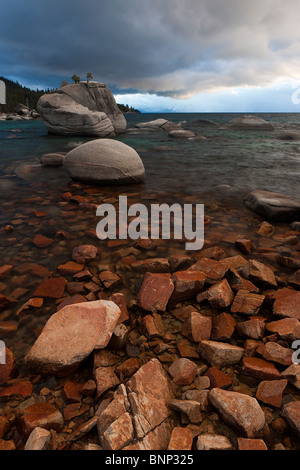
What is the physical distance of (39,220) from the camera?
4926mm

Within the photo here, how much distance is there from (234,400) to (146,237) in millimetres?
2863

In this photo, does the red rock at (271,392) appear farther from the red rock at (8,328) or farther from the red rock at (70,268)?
the red rock at (70,268)

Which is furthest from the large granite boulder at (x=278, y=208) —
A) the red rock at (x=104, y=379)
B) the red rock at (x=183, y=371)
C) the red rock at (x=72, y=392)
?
the red rock at (x=72, y=392)

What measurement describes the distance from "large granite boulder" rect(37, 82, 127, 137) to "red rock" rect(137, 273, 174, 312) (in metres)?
23.6

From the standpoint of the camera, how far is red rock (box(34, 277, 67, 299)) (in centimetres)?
286

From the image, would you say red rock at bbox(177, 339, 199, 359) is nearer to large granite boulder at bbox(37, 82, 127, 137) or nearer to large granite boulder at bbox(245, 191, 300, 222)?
large granite boulder at bbox(245, 191, 300, 222)

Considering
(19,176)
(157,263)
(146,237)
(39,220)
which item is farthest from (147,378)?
(19,176)

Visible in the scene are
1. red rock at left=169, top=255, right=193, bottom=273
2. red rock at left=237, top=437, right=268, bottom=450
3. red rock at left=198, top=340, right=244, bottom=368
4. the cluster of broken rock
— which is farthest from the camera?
red rock at left=169, top=255, right=193, bottom=273

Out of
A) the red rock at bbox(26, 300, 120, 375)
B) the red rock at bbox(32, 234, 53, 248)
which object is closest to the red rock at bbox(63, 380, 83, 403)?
the red rock at bbox(26, 300, 120, 375)

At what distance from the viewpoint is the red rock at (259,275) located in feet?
9.64

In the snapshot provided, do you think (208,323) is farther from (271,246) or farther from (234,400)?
(271,246)

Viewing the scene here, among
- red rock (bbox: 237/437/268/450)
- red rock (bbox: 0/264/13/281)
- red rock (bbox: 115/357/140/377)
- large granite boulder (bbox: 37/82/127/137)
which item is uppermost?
large granite boulder (bbox: 37/82/127/137)

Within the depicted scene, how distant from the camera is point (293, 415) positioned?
1.56m

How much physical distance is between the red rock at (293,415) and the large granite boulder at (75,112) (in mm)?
25044
